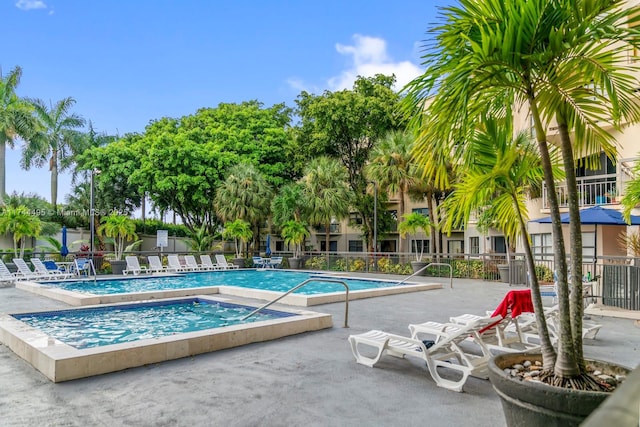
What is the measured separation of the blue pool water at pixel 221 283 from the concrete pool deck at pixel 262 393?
8727mm

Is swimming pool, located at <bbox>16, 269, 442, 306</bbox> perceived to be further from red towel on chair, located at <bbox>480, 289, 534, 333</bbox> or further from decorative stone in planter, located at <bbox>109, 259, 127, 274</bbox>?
red towel on chair, located at <bbox>480, 289, 534, 333</bbox>

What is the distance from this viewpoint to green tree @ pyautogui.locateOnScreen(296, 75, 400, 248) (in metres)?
30.0

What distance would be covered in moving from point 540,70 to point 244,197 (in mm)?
26632

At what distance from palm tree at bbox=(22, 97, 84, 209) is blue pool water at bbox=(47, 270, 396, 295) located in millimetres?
22758

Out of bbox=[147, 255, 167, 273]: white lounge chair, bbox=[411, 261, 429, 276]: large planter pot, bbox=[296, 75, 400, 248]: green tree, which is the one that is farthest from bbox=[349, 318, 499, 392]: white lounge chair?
bbox=[296, 75, 400, 248]: green tree

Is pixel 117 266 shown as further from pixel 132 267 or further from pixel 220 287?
pixel 220 287

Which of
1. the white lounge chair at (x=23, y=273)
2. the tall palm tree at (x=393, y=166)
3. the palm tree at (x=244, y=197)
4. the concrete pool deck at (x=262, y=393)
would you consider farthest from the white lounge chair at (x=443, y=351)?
the palm tree at (x=244, y=197)

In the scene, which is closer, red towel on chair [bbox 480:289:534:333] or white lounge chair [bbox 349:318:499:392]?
white lounge chair [bbox 349:318:499:392]

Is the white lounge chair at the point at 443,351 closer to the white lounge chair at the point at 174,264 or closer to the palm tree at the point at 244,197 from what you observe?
the white lounge chair at the point at 174,264

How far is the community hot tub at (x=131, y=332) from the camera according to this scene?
553 cm

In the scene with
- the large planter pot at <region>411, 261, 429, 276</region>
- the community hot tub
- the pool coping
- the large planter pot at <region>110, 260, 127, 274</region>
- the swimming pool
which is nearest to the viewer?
the community hot tub

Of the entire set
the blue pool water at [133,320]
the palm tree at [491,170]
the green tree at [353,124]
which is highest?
the green tree at [353,124]

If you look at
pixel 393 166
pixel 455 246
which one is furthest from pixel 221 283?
pixel 455 246

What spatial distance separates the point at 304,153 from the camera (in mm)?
32875
